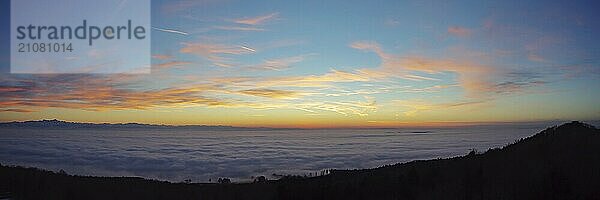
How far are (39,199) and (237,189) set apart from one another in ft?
12.4

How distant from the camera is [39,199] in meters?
10.7

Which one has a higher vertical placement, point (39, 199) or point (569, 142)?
point (569, 142)

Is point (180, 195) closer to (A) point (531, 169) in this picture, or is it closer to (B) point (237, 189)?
(B) point (237, 189)

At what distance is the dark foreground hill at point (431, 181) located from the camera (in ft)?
29.6

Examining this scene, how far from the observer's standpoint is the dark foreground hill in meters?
9.02

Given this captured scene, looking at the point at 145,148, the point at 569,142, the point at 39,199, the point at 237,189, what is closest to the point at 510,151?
the point at 569,142

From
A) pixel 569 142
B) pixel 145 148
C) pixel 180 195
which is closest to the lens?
pixel 180 195

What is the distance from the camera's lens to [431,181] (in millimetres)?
10297

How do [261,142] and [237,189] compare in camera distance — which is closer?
[237,189]

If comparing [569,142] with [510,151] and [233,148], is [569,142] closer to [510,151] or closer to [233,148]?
[510,151]

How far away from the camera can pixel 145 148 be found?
12875mm

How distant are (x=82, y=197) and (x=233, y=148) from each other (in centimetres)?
400

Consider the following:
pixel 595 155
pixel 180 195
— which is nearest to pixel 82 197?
pixel 180 195

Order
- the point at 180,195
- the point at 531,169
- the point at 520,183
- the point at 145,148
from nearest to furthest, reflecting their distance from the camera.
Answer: the point at 520,183 < the point at 531,169 < the point at 180,195 < the point at 145,148
